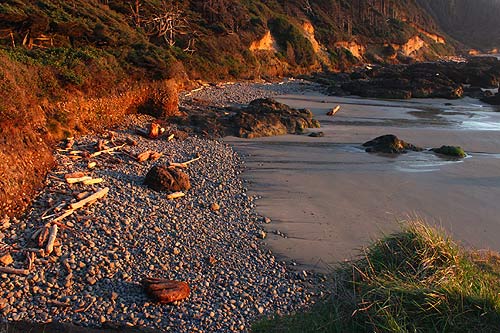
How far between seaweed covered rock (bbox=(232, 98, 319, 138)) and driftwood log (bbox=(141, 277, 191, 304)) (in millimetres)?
10345

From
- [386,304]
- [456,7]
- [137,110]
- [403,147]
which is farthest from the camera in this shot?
[456,7]

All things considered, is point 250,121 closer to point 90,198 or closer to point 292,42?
point 90,198

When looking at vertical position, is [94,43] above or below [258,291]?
above

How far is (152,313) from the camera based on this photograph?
5949 millimetres

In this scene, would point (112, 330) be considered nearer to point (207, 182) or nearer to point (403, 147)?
point (207, 182)

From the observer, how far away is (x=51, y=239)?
6.95 metres

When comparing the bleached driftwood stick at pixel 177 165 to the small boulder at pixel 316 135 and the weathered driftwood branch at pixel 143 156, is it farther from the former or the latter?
the small boulder at pixel 316 135

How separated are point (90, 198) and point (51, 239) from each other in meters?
1.55

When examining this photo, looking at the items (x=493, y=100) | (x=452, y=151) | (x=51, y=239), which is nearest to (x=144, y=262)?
(x=51, y=239)

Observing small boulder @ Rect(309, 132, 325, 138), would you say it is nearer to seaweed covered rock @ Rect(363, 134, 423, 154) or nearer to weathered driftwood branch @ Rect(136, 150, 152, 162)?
seaweed covered rock @ Rect(363, 134, 423, 154)

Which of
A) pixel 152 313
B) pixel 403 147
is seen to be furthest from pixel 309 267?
pixel 403 147

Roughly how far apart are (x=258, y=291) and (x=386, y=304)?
335cm

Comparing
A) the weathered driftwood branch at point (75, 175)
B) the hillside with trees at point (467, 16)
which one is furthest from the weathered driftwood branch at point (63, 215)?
the hillside with trees at point (467, 16)

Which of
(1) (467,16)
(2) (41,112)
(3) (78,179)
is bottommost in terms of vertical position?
(3) (78,179)
